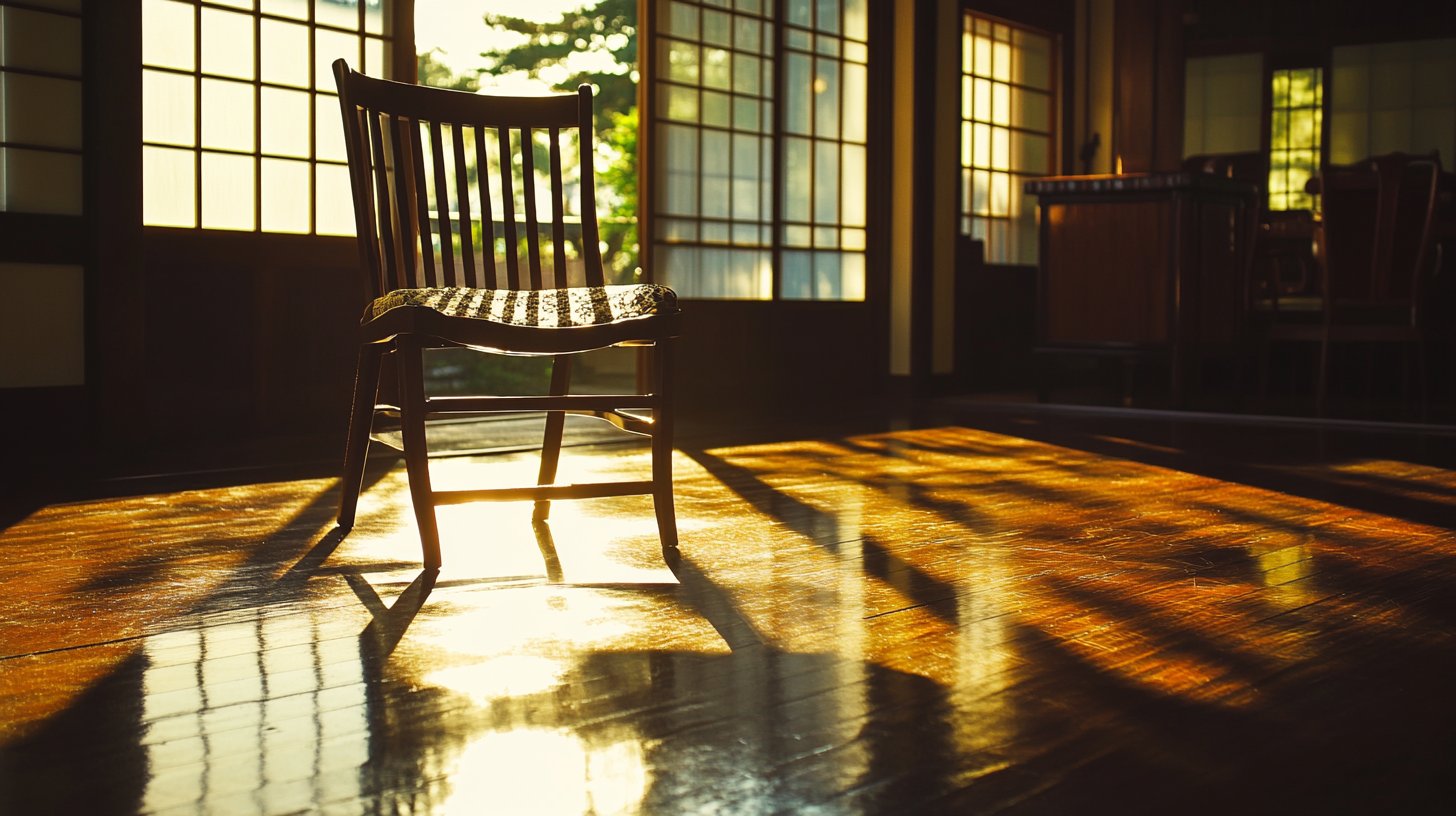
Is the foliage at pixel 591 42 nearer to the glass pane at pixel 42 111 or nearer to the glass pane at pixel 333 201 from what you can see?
the glass pane at pixel 333 201

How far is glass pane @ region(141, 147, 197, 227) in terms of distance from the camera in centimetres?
328

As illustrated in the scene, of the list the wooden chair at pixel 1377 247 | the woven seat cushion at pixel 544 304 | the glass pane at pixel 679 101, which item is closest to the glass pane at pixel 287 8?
the glass pane at pixel 679 101

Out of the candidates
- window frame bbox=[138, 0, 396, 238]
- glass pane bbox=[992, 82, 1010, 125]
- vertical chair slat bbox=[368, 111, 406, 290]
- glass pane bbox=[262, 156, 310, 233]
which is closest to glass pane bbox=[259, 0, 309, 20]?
window frame bbox=[138, 0, 396, 238]

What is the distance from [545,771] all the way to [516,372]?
7840mm

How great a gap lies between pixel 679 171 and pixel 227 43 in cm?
169

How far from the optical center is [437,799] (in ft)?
2.91

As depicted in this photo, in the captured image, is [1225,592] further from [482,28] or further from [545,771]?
[482,28]

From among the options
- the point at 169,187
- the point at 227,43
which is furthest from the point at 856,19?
the point at 169,187

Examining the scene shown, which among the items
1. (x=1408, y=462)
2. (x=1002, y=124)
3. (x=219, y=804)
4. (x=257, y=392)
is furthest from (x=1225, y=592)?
(x=1002, y=124)

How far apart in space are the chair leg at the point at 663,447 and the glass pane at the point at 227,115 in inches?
87.0

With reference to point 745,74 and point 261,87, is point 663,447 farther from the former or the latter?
point 745,74

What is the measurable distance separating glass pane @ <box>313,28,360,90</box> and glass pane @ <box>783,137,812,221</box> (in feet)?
6.24

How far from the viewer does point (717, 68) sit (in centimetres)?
466

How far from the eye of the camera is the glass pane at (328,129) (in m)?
3.64
